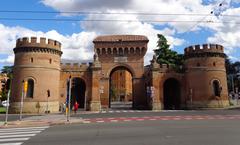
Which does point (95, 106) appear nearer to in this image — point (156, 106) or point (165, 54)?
point (156, 106)

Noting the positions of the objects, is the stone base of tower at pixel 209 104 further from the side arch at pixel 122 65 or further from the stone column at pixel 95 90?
the stone column at pixel 95 90

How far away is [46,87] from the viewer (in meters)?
36.1

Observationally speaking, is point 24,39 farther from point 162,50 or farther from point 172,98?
point 162,50

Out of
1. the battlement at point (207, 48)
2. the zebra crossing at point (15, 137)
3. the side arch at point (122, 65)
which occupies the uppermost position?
the battlement at point (207, 48)

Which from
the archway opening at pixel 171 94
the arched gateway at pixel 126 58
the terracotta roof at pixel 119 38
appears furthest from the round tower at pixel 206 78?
the terracotta roof at pixel 119 38

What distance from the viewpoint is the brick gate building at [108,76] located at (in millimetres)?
35750

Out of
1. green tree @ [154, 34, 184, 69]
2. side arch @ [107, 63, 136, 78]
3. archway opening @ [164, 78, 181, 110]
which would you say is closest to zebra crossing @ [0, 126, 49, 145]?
archway opening @ [164, 78, 181, 110]

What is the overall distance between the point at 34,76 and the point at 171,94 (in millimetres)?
23378

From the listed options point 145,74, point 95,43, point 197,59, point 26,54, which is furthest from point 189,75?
point 26,54

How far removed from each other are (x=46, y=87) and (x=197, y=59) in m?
22.5

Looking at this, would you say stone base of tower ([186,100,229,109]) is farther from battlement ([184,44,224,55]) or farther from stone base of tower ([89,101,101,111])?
A: stone base of tower ([89,101,101,111])

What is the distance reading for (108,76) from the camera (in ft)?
154

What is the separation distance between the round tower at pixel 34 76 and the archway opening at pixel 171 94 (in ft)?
63.0

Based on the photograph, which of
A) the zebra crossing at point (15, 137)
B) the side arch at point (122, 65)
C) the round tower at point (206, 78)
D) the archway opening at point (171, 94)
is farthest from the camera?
the side arch at point (122, 65)
